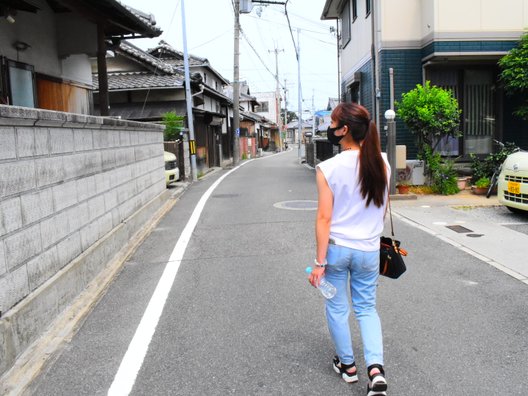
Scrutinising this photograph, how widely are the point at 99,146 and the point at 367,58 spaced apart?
33.8ft

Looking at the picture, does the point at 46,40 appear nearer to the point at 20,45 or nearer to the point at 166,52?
the point at 20,45

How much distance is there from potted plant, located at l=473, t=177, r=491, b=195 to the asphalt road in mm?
5562

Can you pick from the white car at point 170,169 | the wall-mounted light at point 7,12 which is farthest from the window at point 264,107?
the wall-mounted light at point 7,12

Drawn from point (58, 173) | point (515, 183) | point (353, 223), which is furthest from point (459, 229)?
point (58, 173)

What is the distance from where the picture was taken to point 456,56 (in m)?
12.5

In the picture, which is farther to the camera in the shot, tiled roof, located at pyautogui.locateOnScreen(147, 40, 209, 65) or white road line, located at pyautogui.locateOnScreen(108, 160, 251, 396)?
tiled roof, located at pyautogui.locateOnScreen(147, 40, 209, 65)

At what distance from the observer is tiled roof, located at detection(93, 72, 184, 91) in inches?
826

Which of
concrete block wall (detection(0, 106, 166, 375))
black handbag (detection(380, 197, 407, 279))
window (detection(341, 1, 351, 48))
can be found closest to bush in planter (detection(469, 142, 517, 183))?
window (detection(341, 1, 351, 48))

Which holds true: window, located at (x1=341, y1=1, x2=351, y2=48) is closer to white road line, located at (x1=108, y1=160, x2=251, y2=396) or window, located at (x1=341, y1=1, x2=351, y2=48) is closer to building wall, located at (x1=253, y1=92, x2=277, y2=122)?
white road line, located at (x1=108, y1=160, x2=251, y2=396)

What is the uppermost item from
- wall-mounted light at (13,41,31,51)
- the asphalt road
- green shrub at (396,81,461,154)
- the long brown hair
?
wall-mounted light at (13,41,31,51)

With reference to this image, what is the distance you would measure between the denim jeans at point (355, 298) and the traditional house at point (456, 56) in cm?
1047

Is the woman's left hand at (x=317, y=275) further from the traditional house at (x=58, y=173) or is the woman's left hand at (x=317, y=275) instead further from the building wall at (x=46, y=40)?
the building wall at (x=46, y=40)

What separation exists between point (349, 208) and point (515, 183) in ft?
22.7

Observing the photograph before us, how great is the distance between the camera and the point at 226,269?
6238mm
